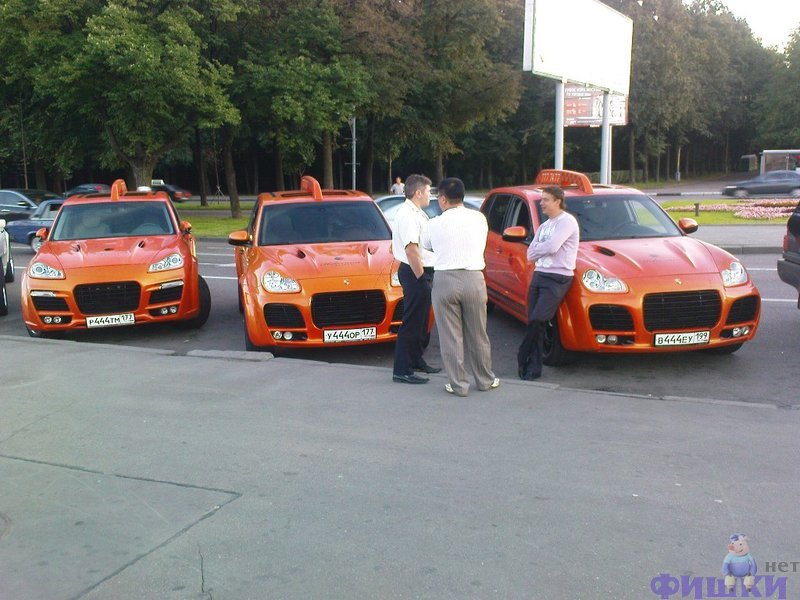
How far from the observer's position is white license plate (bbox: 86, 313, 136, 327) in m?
9.27

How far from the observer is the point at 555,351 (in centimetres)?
790

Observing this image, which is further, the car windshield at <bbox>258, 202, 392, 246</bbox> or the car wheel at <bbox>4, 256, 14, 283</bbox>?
the car wheel at <bbox>4, 256, 14, 283</bbox>

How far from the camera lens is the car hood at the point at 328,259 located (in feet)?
27.2

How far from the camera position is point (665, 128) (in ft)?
199

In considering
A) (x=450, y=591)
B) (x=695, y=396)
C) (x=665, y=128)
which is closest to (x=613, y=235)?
(x=695, y=396)

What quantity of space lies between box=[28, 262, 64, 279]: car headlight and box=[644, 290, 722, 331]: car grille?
640 cm

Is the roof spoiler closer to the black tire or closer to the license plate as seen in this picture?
the license plate

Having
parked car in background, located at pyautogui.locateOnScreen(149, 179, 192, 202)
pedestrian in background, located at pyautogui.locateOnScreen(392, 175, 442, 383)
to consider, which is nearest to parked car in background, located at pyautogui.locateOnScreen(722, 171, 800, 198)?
parked car in background, located at pyautogui.locateOnScreen(149, 179, 192, 202)

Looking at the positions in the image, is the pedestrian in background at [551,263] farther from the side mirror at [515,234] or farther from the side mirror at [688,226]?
the side mirror at [688,226]

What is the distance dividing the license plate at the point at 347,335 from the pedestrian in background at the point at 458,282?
1.75m

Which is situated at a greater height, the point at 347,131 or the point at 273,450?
the point at 347,131

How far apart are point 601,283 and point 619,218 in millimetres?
→ 1643

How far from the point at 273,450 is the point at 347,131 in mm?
52300

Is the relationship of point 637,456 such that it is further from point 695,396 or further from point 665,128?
point 665,128
